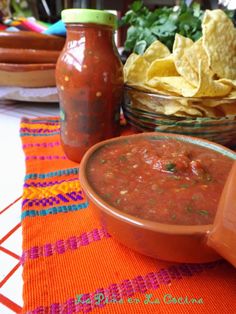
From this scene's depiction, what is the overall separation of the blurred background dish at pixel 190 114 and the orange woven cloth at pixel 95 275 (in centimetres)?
41

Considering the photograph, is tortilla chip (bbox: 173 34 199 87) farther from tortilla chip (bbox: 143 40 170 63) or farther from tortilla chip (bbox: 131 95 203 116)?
tortilla chip (bbox: 143 40 170 63)

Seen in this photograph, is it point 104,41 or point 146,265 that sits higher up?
point 104,41

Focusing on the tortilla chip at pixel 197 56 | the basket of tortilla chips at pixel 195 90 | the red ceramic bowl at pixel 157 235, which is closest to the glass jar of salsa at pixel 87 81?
the basket of tortilla chips at pixel 195 90

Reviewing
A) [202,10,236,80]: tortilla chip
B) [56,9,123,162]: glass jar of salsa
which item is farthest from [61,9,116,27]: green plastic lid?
[202,10,236,80]: tortilla chip

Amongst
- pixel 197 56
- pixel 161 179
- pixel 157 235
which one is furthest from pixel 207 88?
pixel 157 235

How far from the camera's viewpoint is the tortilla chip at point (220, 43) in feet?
3.10

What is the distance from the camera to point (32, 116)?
4.24 ft

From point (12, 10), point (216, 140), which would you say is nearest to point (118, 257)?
point (216, 140)

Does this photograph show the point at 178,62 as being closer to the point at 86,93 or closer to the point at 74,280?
the point at 86,93

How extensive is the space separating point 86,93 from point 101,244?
430mm

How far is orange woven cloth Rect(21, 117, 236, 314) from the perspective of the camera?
1.50ft

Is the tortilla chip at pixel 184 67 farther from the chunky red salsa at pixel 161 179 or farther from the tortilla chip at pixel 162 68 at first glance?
the chunky red salsa at pixel 161 179

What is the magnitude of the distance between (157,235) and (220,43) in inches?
29.9

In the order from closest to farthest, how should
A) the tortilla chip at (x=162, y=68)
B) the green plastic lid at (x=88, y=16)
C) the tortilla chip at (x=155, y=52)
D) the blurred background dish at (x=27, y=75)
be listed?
the green plastic lid at (x=88, y=16) < the tortilla chip at (x=162, y=68) < the tortilla chip at (x=155, y=52) < the blurred background dish at (x=27, y=75)
